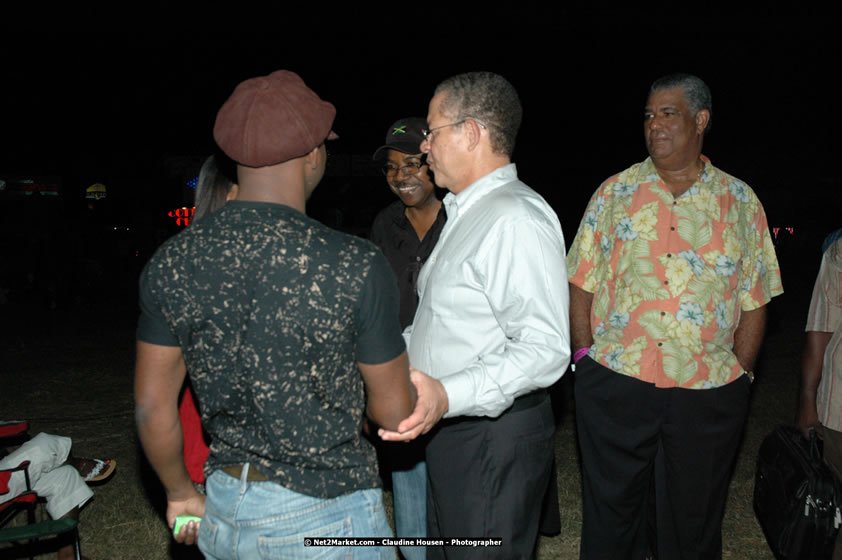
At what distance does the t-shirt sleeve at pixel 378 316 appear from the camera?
59.7 inches

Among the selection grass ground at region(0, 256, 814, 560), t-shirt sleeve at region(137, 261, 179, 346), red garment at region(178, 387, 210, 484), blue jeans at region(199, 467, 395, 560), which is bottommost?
grass ground at region(0, 256, 814, 560)

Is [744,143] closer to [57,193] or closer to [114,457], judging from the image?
[114,457]

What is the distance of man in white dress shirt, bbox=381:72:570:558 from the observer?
2074 millimetres

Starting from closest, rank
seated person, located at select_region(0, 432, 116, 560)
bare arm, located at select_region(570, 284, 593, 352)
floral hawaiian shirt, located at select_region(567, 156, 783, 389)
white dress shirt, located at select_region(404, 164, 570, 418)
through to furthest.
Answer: white dress shirt, located at select_region(404, 164, 570, 418) → floral hawaiian shirt, located at select_region(567, 156, 783, 389) → bare arm, located at select_region(570, 284, 593, 352) → seated person, located at select_region(0, 432, 116, 560)

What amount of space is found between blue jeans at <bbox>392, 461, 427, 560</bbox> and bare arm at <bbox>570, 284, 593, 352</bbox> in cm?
96

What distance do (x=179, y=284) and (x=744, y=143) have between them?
26210mm

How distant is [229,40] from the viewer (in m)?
20.4

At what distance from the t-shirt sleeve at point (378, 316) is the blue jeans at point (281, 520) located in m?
0.38

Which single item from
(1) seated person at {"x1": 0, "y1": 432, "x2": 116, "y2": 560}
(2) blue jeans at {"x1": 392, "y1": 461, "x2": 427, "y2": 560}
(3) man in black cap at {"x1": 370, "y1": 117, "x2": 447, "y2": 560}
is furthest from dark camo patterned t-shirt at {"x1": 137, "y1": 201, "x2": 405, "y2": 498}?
(1) seated person at {"x1": 0, "y1": 432, "x2": 116, "y2": 560}

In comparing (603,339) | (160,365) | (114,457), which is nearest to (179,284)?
(160,365)

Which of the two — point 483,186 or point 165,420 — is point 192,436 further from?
point 483,186

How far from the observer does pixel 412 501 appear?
125 inches

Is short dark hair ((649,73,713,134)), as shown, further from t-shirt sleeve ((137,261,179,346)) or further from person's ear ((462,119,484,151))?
t-shirt sleeve ((137,261,179,346))

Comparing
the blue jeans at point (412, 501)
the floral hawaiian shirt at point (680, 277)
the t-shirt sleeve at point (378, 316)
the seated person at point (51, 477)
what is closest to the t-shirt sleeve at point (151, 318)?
the t-shirt sleeve at point (378, 316)
